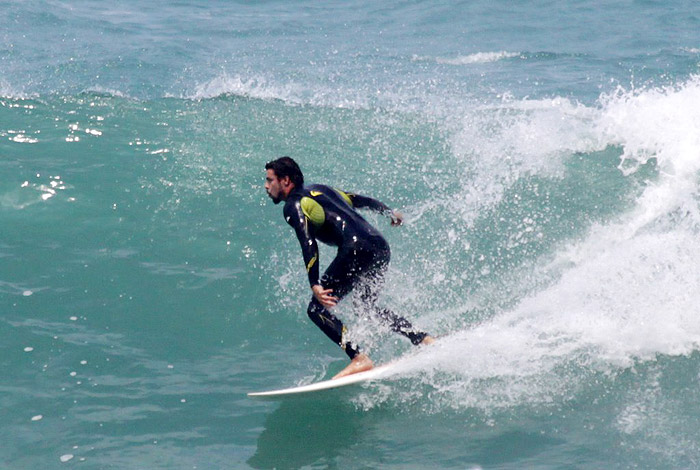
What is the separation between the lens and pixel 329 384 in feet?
19.8

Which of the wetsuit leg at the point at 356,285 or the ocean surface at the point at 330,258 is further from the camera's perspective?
the wetsuit leg at the point at 356,285

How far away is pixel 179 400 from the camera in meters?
6.12

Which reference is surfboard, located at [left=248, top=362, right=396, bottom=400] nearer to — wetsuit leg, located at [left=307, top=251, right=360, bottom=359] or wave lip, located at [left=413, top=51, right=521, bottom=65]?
wetsuit leg, located at [left=307, top=251, right=360, bottom=359]

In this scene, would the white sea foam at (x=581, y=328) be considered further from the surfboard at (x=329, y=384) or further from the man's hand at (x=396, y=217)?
the man's hand at (x=396, y=217)

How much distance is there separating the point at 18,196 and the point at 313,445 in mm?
5293

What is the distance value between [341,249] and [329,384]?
1034 mm

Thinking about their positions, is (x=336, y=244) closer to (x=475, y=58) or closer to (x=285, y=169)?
(x=285, y=169)

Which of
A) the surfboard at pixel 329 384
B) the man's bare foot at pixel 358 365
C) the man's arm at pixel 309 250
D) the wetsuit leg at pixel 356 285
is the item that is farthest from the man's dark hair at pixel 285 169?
the surfboard at pixel 329 384

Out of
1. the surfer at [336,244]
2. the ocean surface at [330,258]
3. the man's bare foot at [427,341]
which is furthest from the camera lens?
the man's bare foot at [427,341]

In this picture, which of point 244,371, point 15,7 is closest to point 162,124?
point 244,371

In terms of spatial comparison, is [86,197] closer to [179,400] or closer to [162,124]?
[162,124]

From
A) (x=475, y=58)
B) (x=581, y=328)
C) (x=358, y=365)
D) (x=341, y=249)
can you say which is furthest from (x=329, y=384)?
(x=475, y=58)

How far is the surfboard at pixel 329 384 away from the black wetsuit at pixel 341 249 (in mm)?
212

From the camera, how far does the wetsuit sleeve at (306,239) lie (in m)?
6.08
